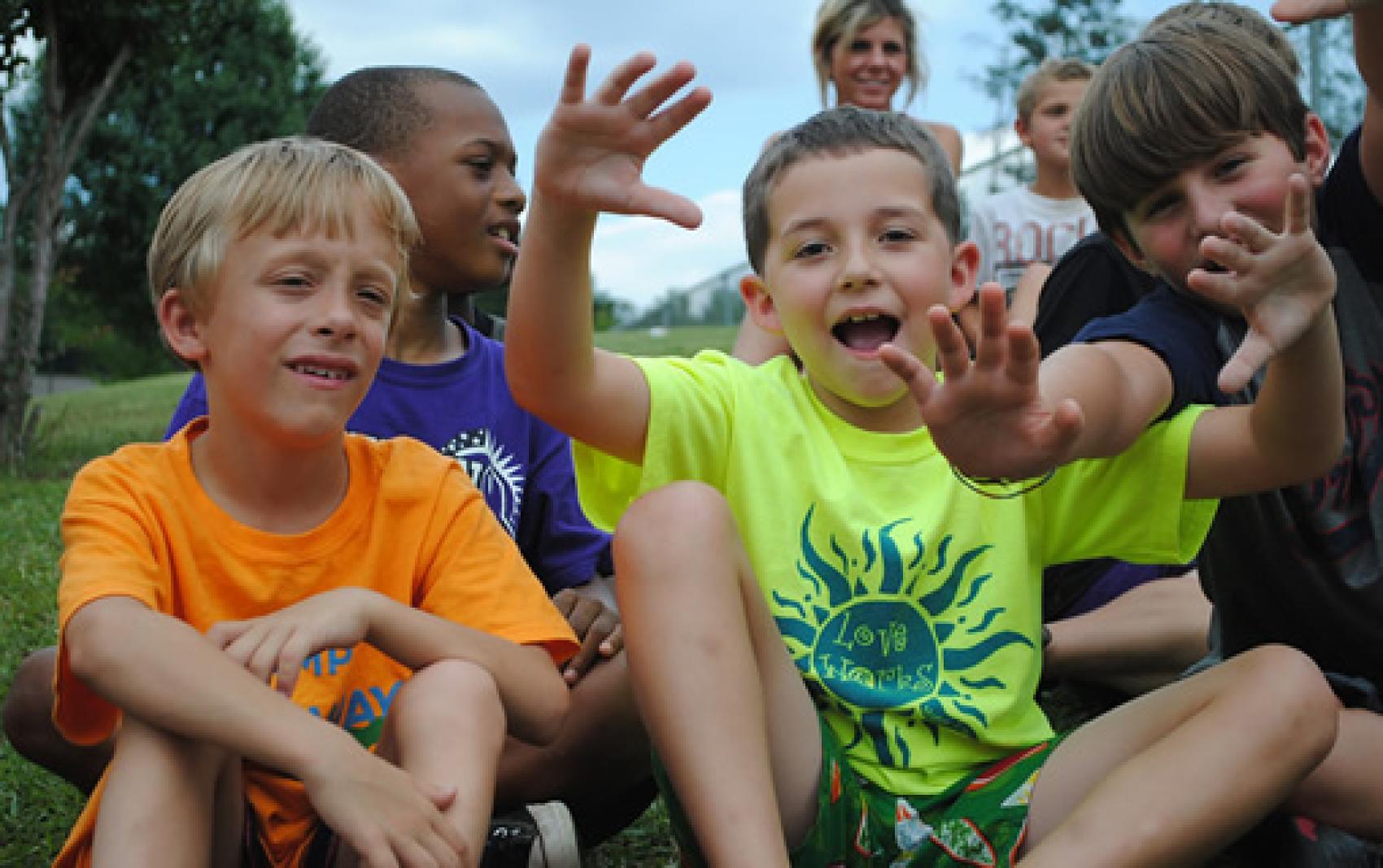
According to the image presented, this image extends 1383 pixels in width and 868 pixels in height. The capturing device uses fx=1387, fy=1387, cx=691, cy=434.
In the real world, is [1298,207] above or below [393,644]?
above

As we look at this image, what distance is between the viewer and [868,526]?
6.47 ft

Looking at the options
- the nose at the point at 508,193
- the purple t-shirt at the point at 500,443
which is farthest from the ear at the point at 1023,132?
the purple t-shirt at the point at 500,443

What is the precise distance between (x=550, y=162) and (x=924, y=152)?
770 mm

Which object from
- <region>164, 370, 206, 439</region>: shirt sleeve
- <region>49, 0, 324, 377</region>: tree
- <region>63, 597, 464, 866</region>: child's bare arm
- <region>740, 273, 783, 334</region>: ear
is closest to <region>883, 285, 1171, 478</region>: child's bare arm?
<region>740, 273, 783, 334</region>: ear

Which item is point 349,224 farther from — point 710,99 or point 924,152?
point 924,152

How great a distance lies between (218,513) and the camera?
1880mm

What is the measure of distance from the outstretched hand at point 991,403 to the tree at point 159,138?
70.0 ft

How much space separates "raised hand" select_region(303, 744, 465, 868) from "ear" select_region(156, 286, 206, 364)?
2.35 feet

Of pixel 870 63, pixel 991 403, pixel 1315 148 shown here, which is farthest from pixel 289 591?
pixel 870 63

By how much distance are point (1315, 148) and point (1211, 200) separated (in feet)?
0.94

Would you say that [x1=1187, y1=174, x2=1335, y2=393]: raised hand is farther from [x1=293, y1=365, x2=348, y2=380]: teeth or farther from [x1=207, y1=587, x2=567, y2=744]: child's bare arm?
[x1=293, y1=365, x2=348, y2=380]: teeth

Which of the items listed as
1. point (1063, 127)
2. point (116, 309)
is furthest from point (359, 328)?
point (116, 309)

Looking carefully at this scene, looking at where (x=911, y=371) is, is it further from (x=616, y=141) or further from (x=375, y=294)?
(x=375, y=294)

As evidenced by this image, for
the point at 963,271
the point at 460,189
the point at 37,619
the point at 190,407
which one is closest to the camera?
the point at 963,271
